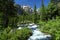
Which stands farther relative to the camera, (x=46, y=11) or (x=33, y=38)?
Answer: (x=46, y=11)

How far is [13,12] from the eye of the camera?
24344 millimetres

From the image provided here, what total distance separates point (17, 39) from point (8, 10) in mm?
7380

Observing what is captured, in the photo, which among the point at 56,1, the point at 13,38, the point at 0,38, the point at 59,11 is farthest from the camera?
the point at 56,1

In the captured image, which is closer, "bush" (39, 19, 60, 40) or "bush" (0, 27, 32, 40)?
"bush" (0, 27, 32, 40)

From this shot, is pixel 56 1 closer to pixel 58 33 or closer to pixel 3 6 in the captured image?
pixel 3 6

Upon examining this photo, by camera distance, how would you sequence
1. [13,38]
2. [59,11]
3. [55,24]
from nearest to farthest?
[13,38] → [55,24] → [59,11]

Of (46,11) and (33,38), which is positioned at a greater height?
(46,11)

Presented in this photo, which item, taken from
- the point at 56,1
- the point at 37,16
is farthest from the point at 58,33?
the point at 37,16

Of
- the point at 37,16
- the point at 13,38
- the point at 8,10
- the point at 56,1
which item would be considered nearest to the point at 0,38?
the point at 13,38

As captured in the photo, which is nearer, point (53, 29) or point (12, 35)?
Answer: point (12, 35)

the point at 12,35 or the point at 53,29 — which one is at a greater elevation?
the point at 53,29

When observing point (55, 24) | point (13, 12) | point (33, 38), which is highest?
point (13, 12)

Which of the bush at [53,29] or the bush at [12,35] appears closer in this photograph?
the bush at [12,35]

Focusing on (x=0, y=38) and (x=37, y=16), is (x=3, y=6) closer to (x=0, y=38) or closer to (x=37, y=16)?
(x=0, y=38)
